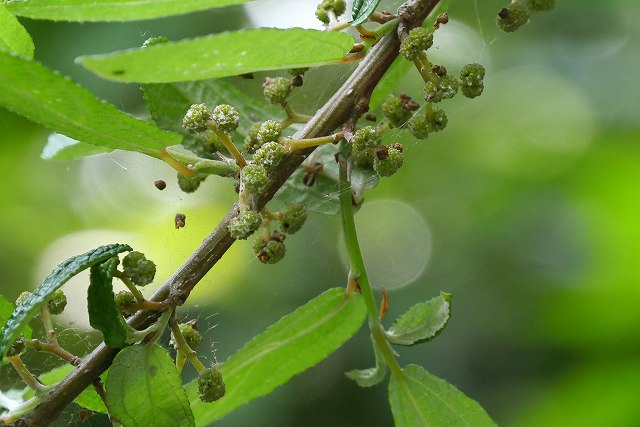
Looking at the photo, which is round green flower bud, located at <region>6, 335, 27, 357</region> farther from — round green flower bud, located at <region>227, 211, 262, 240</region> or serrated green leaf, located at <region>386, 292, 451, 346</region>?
serrated green leaf, located at <region>386, 292, 451, 346</region>

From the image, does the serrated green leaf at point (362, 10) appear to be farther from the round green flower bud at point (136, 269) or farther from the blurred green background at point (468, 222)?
the blurred green background at point (468, 222)

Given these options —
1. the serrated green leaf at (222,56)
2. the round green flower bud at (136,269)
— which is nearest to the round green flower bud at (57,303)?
the round green flower bud at (136,269)

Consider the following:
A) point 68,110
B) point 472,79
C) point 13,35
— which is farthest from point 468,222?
point 68,110

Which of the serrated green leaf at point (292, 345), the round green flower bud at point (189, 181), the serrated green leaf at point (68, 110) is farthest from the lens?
the serrated green leaf at point (292, 345)

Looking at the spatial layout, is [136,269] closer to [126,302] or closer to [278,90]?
[126,302]

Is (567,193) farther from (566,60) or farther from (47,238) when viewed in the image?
(47,238)

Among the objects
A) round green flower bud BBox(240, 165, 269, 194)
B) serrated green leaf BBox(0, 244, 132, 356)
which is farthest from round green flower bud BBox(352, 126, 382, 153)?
serrated green leaf BBox(0, 244, 132, 356)
